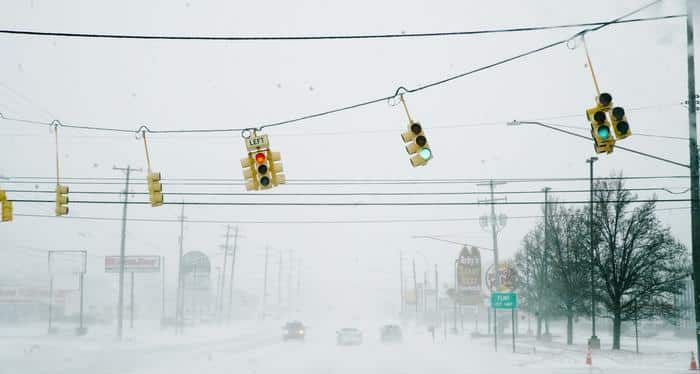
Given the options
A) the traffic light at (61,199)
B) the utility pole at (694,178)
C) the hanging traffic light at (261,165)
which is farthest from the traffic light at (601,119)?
the traffic light at (61,199)

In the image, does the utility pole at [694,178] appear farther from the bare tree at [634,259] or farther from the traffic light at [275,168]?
the bare tree at [634,259]

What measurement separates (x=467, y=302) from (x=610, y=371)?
1548 inches

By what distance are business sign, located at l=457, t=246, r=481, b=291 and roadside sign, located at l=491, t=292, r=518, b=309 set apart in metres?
25.0

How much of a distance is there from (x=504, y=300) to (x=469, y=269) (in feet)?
85.0

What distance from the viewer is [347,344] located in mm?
55312

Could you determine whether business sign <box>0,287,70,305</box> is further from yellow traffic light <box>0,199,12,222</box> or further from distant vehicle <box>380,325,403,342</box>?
yellow traffic light <box>0,199,12,222</box>

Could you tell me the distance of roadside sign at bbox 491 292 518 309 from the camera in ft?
133

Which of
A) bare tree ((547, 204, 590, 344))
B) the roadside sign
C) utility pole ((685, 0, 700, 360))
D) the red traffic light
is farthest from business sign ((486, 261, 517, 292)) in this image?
the red traffic light

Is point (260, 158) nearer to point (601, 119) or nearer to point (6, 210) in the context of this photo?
point (601, 119)

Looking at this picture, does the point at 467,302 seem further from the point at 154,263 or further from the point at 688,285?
the point at 154,263

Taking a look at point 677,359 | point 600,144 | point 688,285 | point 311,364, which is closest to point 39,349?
point 311,364

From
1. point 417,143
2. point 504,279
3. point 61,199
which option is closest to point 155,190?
point 61,199

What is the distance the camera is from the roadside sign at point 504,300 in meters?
40.6

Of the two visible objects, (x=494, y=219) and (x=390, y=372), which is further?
(x=494, y=219)
